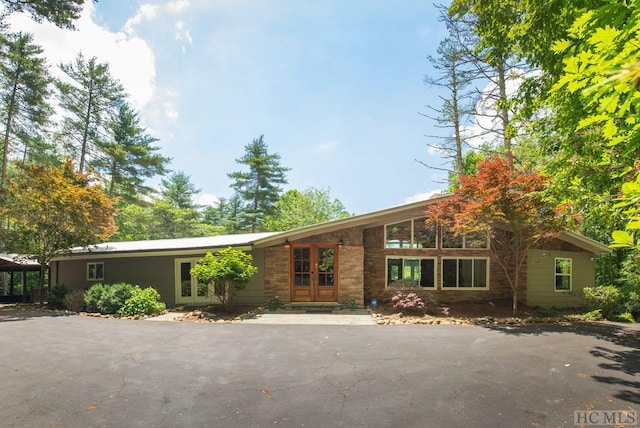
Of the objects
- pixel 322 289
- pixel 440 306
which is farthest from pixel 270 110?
pixel 440 306

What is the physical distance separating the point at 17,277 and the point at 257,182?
64.3ft

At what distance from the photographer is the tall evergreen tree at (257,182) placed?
33.2 metres

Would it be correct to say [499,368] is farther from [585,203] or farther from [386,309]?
[386,309]

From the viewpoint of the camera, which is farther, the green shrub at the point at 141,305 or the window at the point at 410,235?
the window at the point at 410,235

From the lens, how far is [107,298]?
11000 mm

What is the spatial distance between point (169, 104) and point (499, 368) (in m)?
15.6

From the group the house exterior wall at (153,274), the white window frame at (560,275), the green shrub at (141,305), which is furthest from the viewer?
the white window frame at (560,275)

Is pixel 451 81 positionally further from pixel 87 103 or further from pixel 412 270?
pixel 87 103

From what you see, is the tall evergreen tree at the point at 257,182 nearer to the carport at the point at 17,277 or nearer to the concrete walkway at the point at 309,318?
the carport at the point at 17,277

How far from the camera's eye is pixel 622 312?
10.7 metres

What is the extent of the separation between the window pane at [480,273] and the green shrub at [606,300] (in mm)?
3251

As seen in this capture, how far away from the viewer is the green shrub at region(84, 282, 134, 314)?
1094cm

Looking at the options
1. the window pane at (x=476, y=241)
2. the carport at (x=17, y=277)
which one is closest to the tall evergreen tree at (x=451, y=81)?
the window pane at (x=476, y=241)

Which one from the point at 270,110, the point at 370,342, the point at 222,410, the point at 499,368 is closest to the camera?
the point at 222,410
